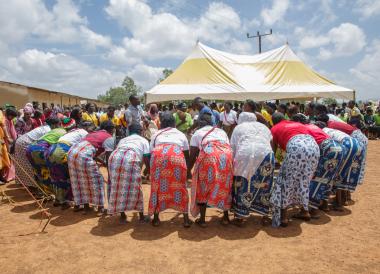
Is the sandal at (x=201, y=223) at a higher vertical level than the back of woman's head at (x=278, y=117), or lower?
lower

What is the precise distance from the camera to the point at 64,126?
5988mm

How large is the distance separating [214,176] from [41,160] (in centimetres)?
313

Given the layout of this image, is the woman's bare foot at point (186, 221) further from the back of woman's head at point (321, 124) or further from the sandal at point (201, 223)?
the back of woman's head at point (321, 124)

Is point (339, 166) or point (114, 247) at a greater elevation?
point (339, 166)

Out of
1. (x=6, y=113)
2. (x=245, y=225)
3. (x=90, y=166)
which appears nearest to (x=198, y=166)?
(x=245, y=225)

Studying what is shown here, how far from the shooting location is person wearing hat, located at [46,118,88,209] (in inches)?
201

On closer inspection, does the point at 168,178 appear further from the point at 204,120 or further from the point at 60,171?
the point at 60,171

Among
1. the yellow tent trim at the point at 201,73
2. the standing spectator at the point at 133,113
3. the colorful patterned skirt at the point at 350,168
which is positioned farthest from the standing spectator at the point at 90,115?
the colorful patterned skirt at the point at 350,168

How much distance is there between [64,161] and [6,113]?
9.66 feet

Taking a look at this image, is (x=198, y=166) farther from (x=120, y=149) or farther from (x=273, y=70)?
(x=273, y=70)

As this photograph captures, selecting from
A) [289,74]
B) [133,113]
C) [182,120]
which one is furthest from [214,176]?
[289,74]

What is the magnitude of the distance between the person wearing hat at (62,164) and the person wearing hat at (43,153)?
8.6 inches

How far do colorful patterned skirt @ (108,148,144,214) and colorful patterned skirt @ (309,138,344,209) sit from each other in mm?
2582

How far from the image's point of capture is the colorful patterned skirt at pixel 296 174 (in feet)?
14.1
